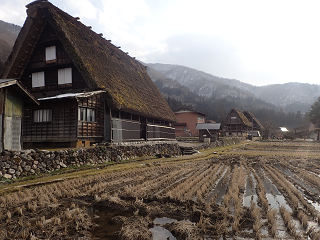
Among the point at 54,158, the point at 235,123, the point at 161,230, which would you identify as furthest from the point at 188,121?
the point at 161,230

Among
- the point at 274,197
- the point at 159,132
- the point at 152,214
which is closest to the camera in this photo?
the point at 152,214

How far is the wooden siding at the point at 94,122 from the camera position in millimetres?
13688

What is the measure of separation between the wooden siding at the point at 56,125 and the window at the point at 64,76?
280 centimetres

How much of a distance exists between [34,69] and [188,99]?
93.0m

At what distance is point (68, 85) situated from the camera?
1616 centimetres

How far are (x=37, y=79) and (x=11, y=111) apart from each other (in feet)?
27.8

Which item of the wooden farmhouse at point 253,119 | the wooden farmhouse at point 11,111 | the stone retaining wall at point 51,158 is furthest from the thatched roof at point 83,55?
the wooden farmhouse at point 253,119

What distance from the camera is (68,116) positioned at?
44.3 feet

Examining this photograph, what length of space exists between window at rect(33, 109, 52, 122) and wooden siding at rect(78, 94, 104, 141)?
218 cm

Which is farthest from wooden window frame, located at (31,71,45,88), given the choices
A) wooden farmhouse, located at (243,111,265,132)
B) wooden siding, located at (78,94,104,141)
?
wooden farmhouse, located at (243,111,265,132)

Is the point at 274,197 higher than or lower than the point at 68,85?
lower

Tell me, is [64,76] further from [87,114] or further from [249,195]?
[249,195]

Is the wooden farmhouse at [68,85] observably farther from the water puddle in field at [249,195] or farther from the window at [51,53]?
the water puddle in field at [249,195]

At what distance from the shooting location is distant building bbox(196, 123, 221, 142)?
36531mm
